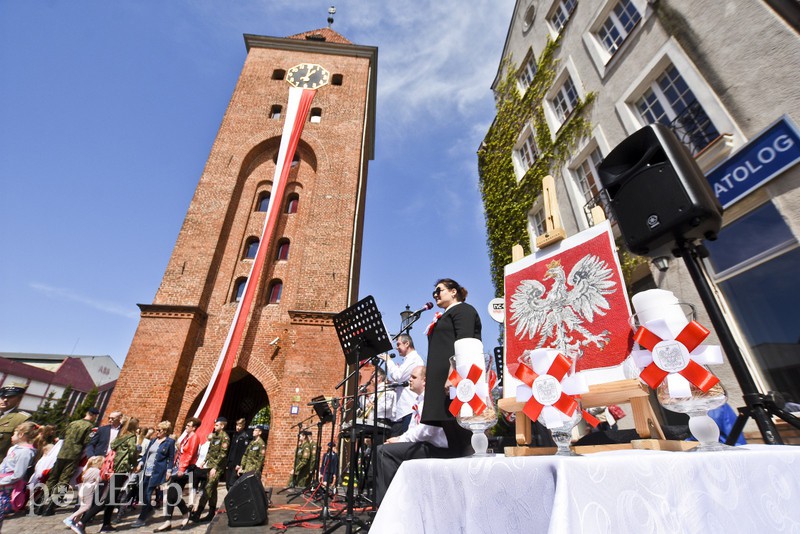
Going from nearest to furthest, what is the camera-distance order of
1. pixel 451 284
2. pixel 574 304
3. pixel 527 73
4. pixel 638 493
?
pixel 638 493 → pixel 574 304 → pixel 451 284 → pixel 527 73

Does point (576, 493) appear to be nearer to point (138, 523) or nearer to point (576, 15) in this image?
point (138, 523)

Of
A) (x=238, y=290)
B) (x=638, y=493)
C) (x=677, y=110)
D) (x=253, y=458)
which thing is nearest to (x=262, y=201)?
(x=238, y=290)

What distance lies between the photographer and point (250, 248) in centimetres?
1398

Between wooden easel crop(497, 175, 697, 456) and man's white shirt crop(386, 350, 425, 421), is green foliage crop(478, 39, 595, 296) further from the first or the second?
wooden easel crop(497, 175, 697, 456)

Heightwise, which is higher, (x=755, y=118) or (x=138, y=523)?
(x=755, y=118)

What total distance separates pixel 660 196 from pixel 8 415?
19.8ft

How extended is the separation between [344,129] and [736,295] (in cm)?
1497

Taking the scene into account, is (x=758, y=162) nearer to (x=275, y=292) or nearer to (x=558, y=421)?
(x=558, y=421)

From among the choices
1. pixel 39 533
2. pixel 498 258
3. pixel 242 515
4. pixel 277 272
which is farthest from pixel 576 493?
pixel 277 272

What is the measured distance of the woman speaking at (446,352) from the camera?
217cm

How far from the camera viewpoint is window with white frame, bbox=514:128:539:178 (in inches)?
420

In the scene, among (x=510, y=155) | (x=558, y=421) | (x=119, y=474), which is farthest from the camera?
(x=510, y=155)

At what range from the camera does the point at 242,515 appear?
4.45m

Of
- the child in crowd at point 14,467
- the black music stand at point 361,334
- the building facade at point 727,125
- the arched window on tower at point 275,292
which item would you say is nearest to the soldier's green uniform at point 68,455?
the child in crowd at point 14,467
